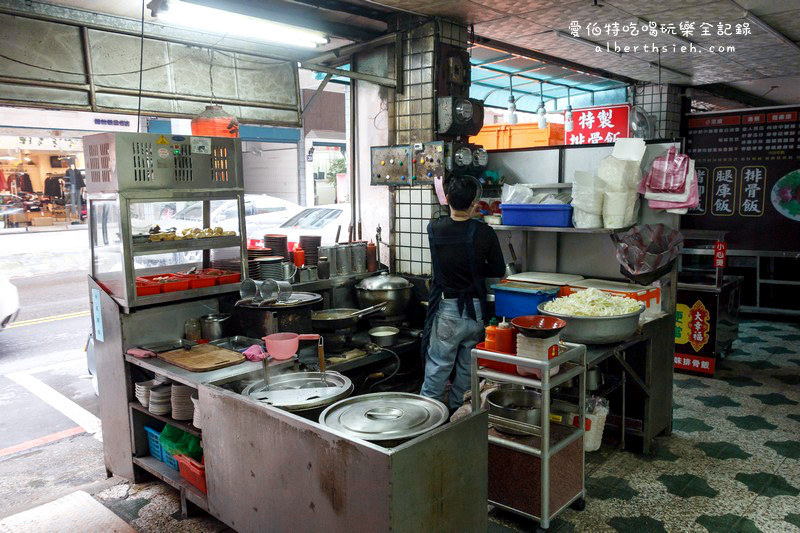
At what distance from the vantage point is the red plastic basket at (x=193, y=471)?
331 cm

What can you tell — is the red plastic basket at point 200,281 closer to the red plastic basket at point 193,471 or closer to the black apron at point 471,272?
the red plastic basket at point 193,471

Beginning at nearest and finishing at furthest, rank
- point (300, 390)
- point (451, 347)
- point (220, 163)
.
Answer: point (300, 390) < point (220, 163) < point (451, 347)

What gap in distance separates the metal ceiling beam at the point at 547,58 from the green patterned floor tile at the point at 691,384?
4.01m

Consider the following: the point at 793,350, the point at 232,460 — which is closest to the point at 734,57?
the point at 793,350

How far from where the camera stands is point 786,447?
435 centimetres

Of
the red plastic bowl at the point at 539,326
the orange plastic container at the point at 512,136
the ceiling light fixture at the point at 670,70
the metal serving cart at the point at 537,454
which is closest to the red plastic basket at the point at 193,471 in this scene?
the metal serving cart at the point at 537,454

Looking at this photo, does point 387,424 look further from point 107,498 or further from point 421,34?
point 421,34

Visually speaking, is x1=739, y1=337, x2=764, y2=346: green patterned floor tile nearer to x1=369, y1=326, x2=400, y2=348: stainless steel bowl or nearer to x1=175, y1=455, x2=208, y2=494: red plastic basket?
x1=369, y1=326, x2=400, y2=348: stainless steel bowl

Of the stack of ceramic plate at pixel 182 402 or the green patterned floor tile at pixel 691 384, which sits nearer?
the stack of ceramic plate at pixel 182 402

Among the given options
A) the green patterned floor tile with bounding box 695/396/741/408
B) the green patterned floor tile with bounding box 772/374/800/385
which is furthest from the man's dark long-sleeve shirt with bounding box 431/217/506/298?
the green patterned floor tile with bounding box 772/374/800/385

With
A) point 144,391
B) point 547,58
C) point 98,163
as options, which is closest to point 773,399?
point 547,58

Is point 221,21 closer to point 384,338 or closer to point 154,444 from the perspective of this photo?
point 384,338

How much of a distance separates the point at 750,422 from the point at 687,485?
149 cm

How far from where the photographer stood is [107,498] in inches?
147
